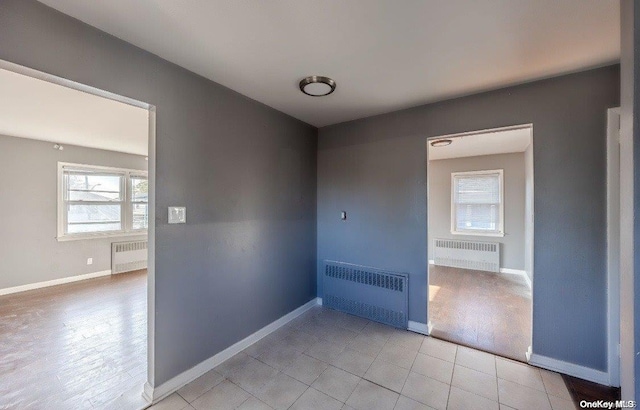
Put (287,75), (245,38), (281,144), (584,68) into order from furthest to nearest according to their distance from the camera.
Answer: (281,144) < (287,75) < (584,68) < (245,38)

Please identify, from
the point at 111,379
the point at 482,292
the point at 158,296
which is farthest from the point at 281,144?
the point at 482,292

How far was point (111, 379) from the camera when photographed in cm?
196

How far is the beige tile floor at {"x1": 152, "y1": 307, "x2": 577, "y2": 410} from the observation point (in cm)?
172

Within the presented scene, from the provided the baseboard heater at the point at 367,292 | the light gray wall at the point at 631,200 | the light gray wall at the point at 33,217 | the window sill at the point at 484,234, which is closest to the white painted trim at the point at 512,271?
the window sill at the point at 484,234

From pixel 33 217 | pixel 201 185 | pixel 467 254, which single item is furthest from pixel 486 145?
pixel 33 217

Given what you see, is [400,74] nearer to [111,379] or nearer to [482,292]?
[111,379]

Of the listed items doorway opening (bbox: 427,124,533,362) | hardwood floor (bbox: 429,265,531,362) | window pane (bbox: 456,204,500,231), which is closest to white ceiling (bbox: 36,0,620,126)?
doorway opening (bbox: 427,124,533,362)

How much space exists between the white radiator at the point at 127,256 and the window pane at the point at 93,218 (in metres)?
0.39

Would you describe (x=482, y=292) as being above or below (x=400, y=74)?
below

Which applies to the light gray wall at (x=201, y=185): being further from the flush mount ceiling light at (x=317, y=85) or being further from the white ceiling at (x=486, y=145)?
the white ceiling at (x=486, y=145)

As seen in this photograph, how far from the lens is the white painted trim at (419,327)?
8.61 ft

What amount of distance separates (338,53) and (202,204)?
5.10 feet

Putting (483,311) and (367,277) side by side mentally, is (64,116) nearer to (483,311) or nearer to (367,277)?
(367,277)

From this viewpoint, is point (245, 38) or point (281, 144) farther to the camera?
point (281, 144)
